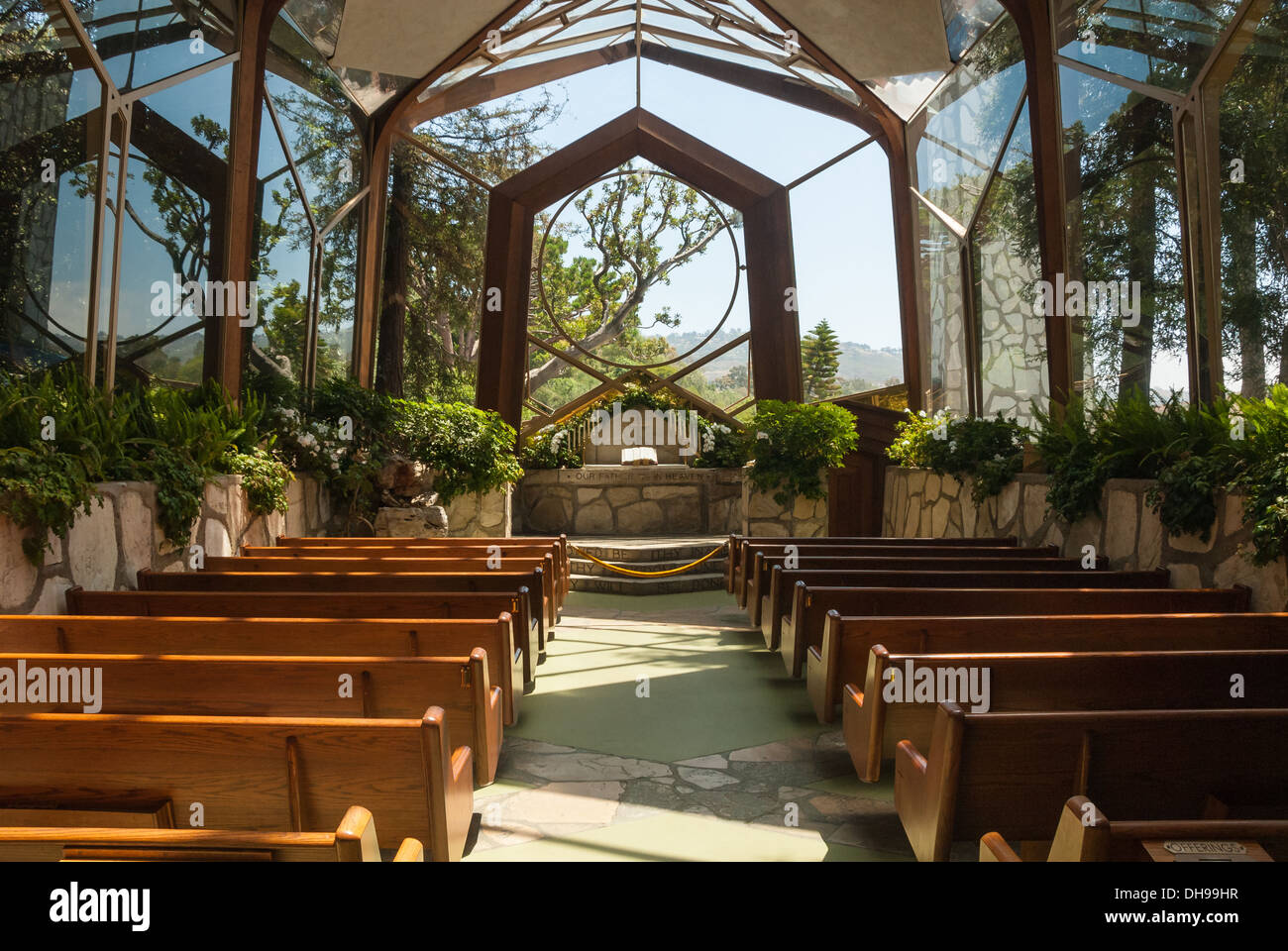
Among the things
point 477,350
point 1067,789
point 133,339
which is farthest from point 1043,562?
point 477,350

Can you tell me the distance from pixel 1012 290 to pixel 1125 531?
10.6 ft

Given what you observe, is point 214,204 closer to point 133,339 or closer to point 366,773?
point 133,339

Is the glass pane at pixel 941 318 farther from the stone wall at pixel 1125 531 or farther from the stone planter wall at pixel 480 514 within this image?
the stone planter wall at pixel 480 514

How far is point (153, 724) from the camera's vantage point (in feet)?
5.41

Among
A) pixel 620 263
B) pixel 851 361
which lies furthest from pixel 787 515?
pixel 620 263

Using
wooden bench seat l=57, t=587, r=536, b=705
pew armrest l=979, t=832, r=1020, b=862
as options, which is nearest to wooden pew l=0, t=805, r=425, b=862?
pew armrest l=979, t=832, r=1020, b=862

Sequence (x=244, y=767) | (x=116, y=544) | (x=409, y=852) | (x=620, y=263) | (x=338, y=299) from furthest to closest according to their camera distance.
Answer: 1. (x=620, y=263)
2. (x=338, y=299)
3. (x=116, y=544)
4. (x=244, y=767)
5. (x=409, y=852)

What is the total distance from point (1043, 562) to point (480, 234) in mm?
8218

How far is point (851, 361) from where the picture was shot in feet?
35.5

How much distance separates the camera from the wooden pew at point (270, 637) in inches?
102

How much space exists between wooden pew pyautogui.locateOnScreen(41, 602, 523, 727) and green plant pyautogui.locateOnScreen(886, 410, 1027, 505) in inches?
177

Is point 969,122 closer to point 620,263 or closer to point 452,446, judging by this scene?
point 452,446

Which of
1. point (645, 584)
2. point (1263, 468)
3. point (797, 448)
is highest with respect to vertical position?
point (797, 448)

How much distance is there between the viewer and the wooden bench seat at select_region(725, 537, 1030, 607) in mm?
4941
